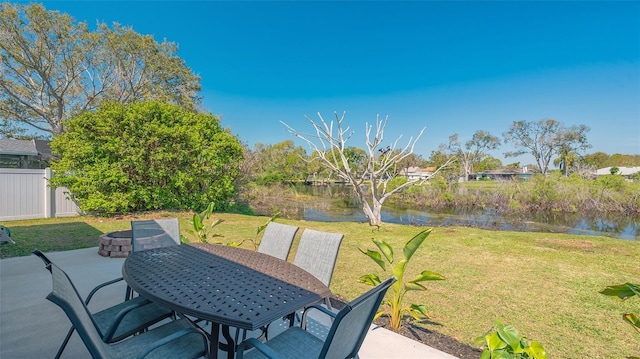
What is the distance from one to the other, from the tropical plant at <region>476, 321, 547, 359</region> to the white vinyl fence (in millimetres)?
10631

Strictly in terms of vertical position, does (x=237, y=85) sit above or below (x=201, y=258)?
above

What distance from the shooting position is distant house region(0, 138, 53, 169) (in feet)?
44.9

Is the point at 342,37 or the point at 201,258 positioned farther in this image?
the point at 342,37

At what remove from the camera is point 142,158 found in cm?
924

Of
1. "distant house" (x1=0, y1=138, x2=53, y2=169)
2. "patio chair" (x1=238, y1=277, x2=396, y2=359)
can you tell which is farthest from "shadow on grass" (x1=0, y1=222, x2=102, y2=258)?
"distant house" (x1=0, y1=138, x2=53, y2=169)

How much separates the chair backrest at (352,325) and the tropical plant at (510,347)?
2.15 feet

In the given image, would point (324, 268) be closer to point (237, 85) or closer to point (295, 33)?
point (295, 33)

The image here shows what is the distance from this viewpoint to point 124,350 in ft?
5.43

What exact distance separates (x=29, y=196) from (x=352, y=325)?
34.5 feet

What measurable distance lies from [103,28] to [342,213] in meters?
16.8

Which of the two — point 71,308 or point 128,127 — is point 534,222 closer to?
point 71,308

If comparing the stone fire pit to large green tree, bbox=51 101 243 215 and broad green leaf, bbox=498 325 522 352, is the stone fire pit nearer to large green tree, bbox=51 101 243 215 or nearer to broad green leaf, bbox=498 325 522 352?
large green tree, bbox=51 101 243 215

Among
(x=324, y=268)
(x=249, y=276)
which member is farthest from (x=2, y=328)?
(x=324, y=268)

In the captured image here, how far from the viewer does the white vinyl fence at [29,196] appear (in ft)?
25.0
